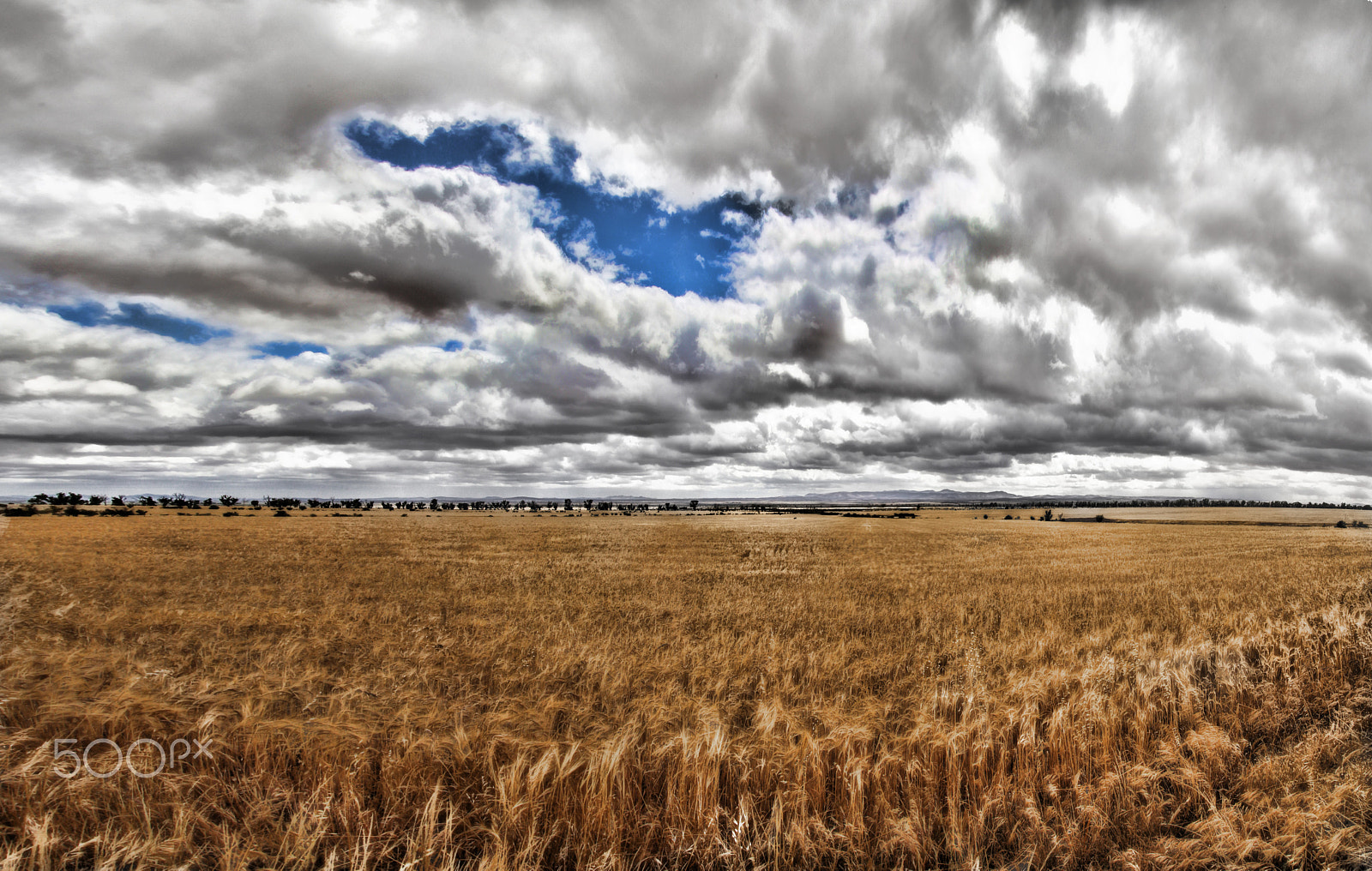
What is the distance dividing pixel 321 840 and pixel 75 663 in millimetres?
5704

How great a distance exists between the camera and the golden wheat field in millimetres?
4621

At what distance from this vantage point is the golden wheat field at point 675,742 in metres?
4.62

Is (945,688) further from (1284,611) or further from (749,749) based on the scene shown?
(1284,611)

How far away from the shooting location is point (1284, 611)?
1731cm

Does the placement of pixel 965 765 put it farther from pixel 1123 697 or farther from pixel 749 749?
pixel 1123 697

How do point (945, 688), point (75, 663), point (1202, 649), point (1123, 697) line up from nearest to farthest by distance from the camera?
point (75, 663) → point (1123, 697) → point (945, 688) → point (1202, 649)

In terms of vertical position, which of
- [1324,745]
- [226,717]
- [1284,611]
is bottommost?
[1284,611]

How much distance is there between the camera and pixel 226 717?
609cm

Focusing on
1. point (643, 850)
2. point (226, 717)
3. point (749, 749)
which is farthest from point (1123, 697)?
point (226, 717)

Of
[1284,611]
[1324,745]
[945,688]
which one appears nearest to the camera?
[1324,745]

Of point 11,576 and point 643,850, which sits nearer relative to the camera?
point 643,850

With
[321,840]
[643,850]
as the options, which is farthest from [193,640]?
[643,850]

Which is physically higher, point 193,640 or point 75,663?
point 75,663

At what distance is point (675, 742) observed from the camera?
227 inches
